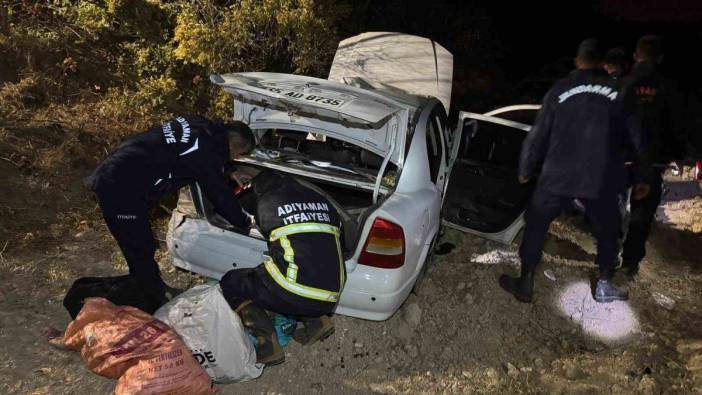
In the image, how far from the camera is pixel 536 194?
12.0 feet

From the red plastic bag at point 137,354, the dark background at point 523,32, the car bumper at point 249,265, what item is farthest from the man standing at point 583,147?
the dark background at point 523,32

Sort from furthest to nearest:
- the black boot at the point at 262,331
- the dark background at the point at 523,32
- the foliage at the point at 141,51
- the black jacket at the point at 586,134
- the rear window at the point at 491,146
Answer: the dark background at the point at 523,32 → the foliage at the point at 141,51 → the rear window at the point at 491,146 → the black jacket at the point at 586,134 → the black boot at the point at 262,331

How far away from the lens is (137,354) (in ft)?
8.07

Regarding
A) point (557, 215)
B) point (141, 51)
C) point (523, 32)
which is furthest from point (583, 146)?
point (523, 32)

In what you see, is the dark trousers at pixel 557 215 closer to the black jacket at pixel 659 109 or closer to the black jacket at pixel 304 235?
the black jacket at pixel 659 109

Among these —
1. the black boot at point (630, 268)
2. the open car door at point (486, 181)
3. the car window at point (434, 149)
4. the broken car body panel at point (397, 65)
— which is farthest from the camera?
the broken car body panel at point (397, 65)

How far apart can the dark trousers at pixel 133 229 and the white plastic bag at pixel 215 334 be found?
54 cm

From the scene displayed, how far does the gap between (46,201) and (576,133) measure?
4275mm

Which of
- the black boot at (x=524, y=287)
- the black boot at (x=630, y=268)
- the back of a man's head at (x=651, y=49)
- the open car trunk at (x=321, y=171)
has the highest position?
the back of a man's head at (x=651, y=49)

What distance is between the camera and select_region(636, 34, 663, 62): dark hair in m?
3.90

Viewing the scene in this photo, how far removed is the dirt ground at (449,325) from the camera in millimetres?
3092

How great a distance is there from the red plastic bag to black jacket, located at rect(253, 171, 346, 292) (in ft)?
2.04

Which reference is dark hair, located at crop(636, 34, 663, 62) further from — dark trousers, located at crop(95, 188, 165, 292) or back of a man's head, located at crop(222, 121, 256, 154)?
dark trousers, located at crop(95, 188, 165, 292)

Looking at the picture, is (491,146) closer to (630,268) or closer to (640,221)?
(640,221)
